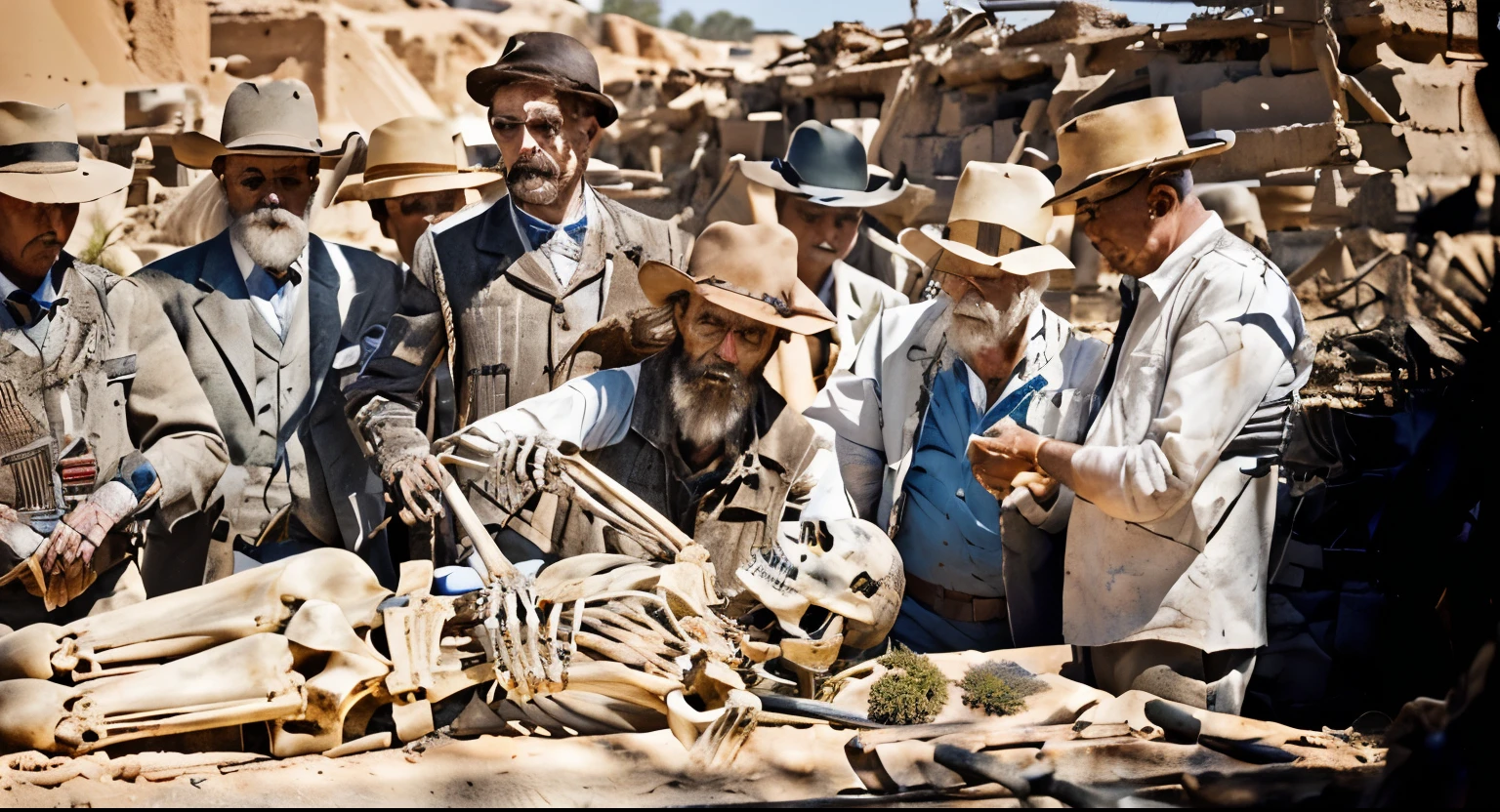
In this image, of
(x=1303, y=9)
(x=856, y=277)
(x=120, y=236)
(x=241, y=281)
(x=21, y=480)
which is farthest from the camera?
(x=120, y=236)

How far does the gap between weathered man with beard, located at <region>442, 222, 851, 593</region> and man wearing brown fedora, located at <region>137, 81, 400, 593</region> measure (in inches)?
38.5

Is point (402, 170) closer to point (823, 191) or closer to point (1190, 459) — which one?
point (823, 191)

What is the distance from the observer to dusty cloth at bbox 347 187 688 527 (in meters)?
4.11

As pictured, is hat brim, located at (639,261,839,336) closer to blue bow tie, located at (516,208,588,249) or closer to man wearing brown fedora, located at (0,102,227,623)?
blue bow tie, located at (516,208,588,249)

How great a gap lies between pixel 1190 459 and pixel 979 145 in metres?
7.82

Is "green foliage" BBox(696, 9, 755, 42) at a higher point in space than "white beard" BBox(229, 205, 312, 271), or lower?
higher

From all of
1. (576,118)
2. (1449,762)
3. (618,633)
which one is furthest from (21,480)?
(1449,762)

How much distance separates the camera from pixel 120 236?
10.3 m

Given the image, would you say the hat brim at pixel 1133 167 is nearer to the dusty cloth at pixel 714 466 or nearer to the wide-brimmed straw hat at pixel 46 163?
the dusty cloth at pixel 714 466

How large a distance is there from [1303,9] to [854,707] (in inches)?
247

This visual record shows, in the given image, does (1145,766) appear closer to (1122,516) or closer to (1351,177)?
(1122,516)

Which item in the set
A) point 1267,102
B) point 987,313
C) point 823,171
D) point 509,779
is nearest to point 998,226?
point 987,313

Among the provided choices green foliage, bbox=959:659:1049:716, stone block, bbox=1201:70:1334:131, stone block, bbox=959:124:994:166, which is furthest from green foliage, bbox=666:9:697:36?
green foliage, bbox=959:659:1049:716

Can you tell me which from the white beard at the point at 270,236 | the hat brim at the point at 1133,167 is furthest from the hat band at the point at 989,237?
the white beard at the point at 270,236
